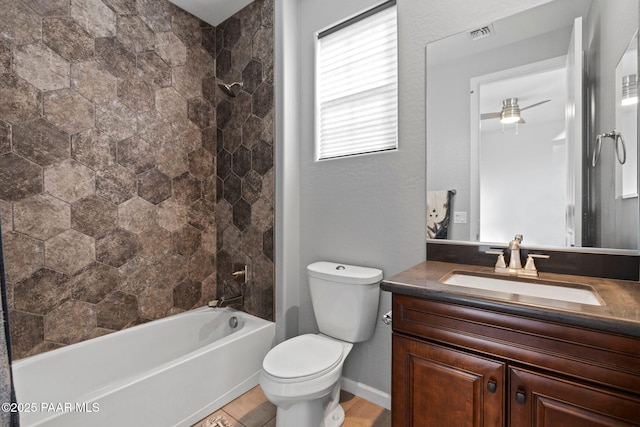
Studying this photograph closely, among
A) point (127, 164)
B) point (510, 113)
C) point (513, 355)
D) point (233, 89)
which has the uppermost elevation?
point (233, 89)

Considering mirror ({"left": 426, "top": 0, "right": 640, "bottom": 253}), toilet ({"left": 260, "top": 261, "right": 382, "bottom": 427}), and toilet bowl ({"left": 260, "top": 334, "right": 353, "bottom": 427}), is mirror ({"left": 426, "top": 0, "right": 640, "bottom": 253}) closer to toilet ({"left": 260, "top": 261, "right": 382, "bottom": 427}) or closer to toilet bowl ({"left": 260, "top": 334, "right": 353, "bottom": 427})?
toilet ({"left": 260, "top": 261, "right": 382, "bottom": 427})

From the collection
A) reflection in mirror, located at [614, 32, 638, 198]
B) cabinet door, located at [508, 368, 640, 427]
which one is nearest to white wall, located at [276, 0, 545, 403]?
reflection in mirror, located at [614, 32, 638, 198]

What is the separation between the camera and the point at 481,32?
1.40 m

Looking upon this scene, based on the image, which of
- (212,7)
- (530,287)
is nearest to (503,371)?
(530,287)

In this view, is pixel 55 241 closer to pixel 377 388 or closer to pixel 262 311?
pixel 262 311

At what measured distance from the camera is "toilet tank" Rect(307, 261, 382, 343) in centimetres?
162

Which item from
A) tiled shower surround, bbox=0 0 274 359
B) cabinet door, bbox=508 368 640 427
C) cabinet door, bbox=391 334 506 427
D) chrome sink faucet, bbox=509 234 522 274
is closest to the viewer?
cabinet door, bbox=508 368 640 427

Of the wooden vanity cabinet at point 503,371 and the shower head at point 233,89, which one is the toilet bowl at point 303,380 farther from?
the shower head at point 233,89

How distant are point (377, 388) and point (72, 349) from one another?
182 centimetres

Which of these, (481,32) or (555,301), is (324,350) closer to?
(555,301)

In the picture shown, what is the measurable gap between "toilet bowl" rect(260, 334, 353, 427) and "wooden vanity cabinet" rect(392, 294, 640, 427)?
0.37 meters

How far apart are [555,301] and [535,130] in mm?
835

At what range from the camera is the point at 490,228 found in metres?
1.40

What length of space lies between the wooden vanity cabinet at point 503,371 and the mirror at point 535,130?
60 cm
